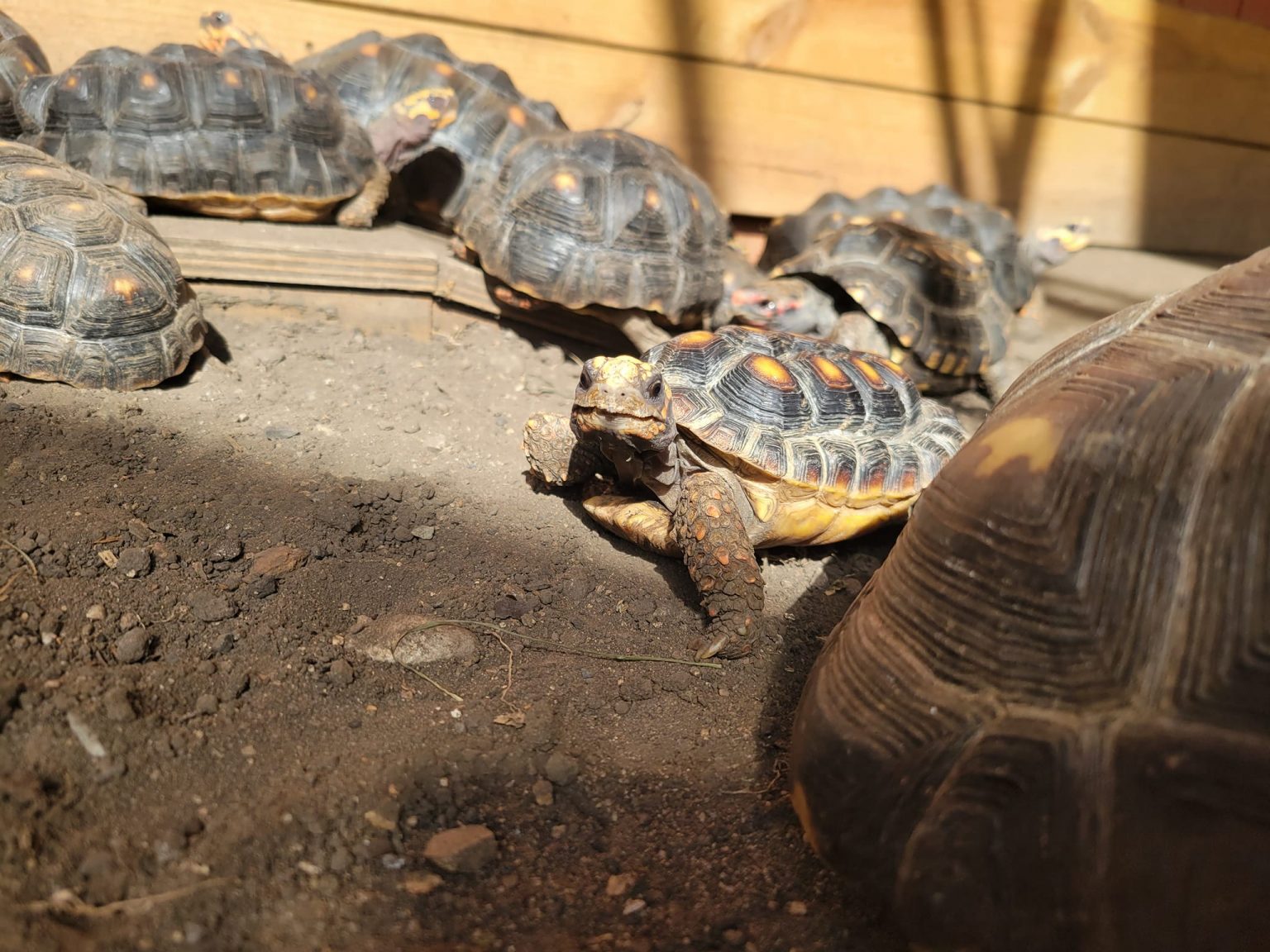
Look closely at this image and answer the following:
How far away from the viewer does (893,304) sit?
14.6 ft

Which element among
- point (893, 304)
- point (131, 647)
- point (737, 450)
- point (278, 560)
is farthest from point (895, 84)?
point (131, 647)

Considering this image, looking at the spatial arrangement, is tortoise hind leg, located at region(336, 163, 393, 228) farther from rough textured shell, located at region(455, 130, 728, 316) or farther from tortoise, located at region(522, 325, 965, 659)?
tortoise, located at region(522, 325, 965, 659)

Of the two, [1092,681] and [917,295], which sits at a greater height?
[1092,681]

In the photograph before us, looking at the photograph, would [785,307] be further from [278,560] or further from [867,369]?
[278,560]

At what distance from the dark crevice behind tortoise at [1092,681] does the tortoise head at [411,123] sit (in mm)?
3515

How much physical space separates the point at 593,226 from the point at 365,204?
1.24 m

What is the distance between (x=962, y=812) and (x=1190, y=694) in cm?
38

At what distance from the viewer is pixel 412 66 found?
4305mm

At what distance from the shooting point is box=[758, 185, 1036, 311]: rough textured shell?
17.4 ft

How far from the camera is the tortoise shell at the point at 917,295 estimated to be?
14.7ft

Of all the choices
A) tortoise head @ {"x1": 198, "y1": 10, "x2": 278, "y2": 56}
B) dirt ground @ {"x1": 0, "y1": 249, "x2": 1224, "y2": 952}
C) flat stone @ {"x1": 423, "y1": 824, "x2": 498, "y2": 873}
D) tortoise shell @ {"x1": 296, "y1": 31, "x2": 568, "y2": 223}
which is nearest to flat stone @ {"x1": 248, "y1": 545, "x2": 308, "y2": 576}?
dirt ground @ {"x1": 0, "y1": 249, "x2": 1224, "y2": 952}

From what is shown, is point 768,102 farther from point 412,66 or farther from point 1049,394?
point 1049,394

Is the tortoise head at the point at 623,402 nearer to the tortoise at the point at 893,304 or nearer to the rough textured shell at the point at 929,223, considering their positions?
the tortoise at the point at 893,304

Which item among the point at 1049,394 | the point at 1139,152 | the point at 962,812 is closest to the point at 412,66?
the point at 1049,394
